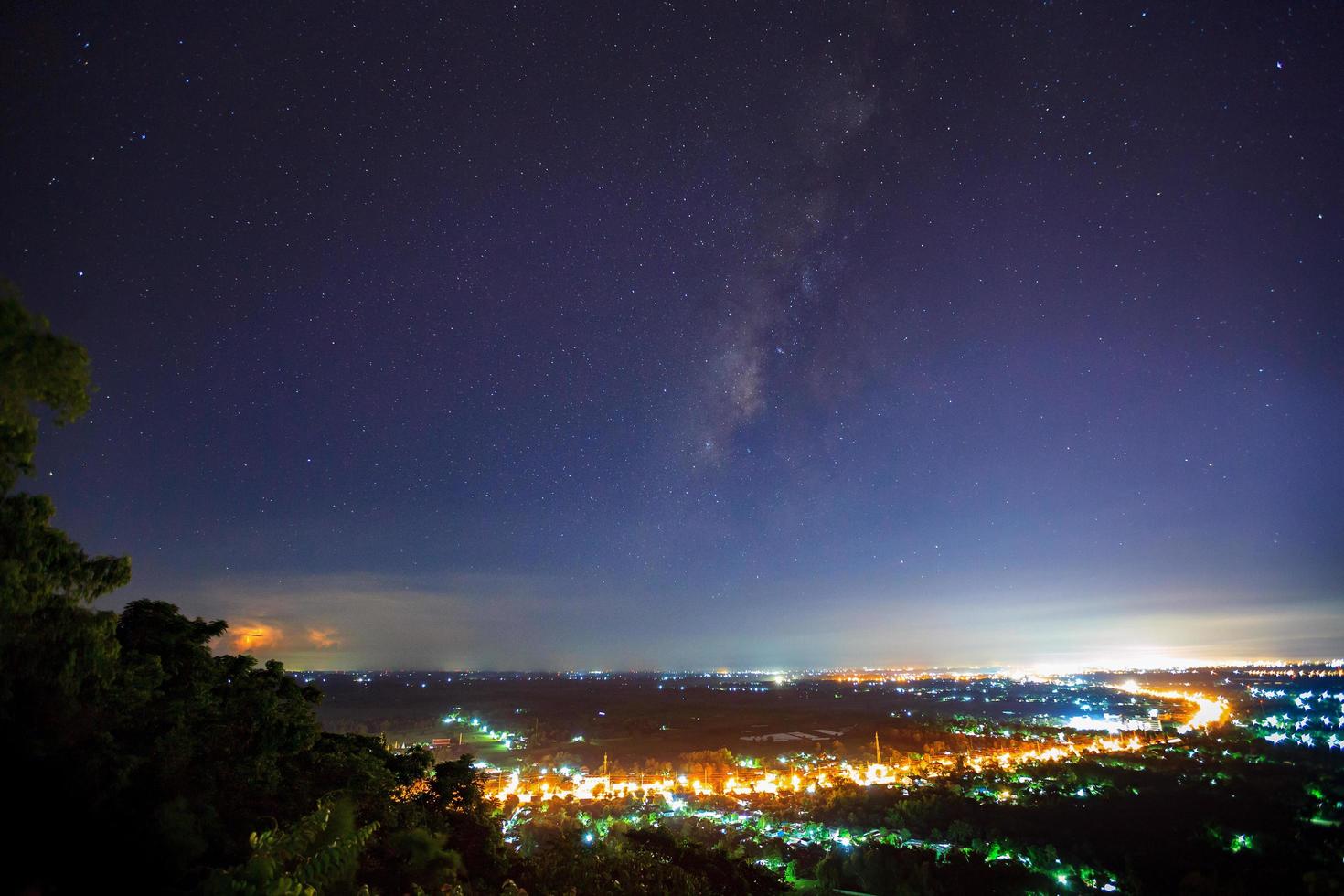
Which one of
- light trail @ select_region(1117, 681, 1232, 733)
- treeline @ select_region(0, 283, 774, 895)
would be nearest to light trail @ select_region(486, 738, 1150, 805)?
treeline @ select_region(0, 283, 774, 895)

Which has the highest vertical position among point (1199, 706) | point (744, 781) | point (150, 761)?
point (150, 761)

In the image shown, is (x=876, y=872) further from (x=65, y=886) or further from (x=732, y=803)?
(x=65, y=886)

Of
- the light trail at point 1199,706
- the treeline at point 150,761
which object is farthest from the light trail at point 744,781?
the light trail at point 1199,706

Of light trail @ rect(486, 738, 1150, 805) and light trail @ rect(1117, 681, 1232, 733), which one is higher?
light trail @ rect(486, 738, 1150, 805)

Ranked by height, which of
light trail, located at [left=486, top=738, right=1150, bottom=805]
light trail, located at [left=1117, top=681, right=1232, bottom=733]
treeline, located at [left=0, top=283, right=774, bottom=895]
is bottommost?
light trail, located at [left=1117, top=681, right=1232, bottom=733]

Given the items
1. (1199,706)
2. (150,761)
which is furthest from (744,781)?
(1199,706)

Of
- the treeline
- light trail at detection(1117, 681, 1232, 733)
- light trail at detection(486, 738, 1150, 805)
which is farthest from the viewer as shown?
light trail at detection(1117, 681, 1232, 733)

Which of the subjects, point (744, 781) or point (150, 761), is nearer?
point (150, 761)

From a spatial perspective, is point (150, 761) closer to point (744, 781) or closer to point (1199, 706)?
point (744, 781)

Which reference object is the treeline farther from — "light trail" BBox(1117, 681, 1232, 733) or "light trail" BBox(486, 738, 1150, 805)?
"light trail" BBox(1117, 681, 1232, 733)

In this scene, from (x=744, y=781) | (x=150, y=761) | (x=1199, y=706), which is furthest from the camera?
(x=1199, y=706)

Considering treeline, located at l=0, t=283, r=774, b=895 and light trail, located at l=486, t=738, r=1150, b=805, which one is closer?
treeline, located at l=0, t=283, r=774, b=895

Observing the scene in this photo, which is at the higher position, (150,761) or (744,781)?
(150,761)

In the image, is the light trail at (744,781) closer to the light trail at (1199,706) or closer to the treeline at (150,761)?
the treeline at (150,761)
